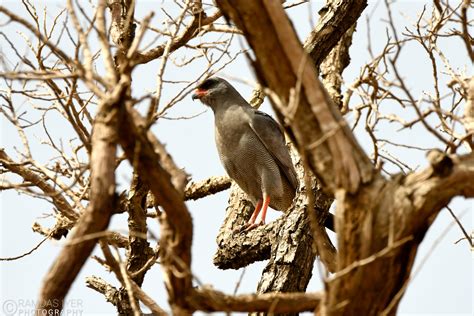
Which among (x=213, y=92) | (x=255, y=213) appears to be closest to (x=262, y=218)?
(x=255, y=213)

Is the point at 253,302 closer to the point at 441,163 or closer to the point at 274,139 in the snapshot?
the point at 441,163

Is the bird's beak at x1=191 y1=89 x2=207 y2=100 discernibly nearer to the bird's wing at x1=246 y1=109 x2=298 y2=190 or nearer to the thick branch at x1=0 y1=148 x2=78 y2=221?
the bird's wing at x1=246 y1=109 x2=298 y2=190

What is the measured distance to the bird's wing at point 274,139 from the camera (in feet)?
27.3

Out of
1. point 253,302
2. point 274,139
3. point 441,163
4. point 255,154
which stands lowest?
point 253,302

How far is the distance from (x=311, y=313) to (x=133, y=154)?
1.29m

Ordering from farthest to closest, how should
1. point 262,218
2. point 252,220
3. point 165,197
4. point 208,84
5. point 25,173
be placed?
point 208,84
point 262,218
point 252,220
point 25,173
point 165,197

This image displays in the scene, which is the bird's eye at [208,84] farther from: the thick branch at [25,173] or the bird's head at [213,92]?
the thick branch at [25,173]

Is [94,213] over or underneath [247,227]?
underneath

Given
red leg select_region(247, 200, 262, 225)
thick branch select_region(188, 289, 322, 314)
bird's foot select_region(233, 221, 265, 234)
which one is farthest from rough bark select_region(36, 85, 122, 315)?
red leg select_region(247, 200, 262, 225)

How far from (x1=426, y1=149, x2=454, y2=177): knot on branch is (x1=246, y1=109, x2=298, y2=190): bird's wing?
4.65 meters

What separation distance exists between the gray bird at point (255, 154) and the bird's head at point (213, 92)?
171mm

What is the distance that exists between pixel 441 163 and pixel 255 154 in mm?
4754

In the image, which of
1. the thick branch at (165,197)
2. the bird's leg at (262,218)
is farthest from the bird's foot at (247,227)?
the thick branch at (165,197)

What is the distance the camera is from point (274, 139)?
8.34m
